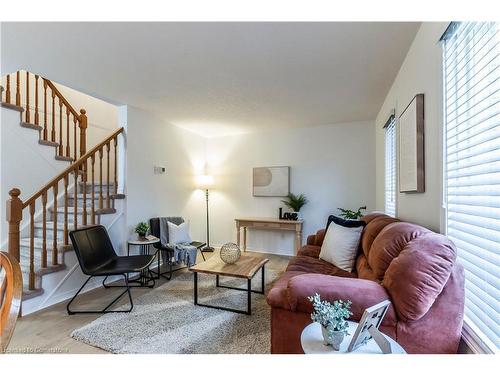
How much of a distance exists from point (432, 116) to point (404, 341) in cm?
133

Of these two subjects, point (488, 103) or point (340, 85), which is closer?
point (488, 103)

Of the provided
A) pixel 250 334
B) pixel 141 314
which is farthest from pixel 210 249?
pixel 250 334

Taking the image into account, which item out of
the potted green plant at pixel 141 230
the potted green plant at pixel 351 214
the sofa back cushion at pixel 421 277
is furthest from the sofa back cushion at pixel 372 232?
the potted green plant at pixel 141 230

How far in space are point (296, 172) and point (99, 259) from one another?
129 inches

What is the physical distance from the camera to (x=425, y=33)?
5.48 ft

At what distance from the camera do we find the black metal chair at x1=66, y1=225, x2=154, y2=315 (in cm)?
232

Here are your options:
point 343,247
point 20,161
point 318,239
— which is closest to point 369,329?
point 343,247

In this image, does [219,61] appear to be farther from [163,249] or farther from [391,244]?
[163,249]

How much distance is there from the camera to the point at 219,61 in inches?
86.7

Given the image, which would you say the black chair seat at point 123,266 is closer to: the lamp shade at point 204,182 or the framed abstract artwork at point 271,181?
the lamp shade at point 204,182

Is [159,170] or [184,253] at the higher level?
[159,170]

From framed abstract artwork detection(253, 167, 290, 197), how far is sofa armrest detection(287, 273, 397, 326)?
3.19 m

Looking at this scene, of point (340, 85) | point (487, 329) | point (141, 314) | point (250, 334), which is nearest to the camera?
point (487, 329)
